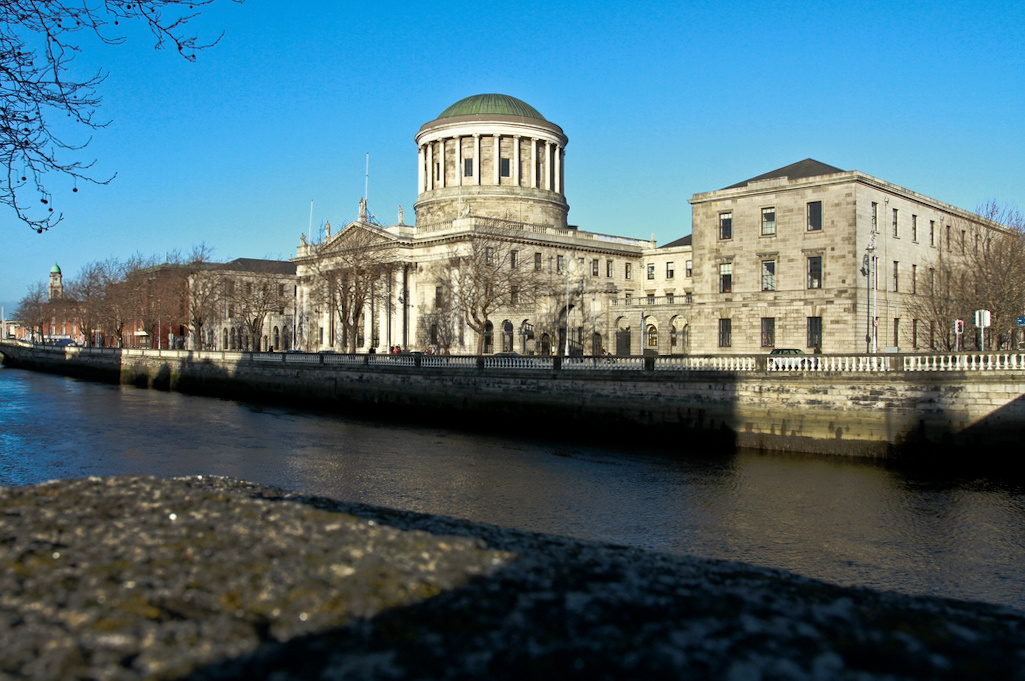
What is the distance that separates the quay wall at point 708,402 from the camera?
26016mm

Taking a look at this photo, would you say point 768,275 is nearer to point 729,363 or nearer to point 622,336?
point 622,336

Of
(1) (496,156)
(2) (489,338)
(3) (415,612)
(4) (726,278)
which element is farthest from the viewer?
(1) (496,156)

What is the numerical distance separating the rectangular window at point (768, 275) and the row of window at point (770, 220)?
1.73m

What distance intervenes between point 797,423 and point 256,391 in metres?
38.8

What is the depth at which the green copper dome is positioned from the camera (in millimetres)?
89312

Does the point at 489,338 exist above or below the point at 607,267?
below

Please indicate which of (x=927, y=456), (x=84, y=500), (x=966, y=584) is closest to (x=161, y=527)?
→ (x=84, y=500)

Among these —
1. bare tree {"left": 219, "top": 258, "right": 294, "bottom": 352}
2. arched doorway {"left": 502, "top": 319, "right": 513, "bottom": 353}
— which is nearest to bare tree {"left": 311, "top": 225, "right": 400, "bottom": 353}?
bare tree {"left": 219, "top": 258, "right": 294, "bottom": 352}

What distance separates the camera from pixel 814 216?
47.6 m

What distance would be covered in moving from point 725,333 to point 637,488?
31.3 meters

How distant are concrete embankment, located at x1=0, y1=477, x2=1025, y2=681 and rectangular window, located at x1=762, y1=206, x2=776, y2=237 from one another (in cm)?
4583

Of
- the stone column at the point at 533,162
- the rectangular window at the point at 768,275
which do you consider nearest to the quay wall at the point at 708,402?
the rectangular window at the point at 768,275

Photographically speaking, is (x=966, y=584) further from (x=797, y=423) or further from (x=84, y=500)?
(x=797, y=423)

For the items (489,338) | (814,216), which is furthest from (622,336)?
(814,216)
